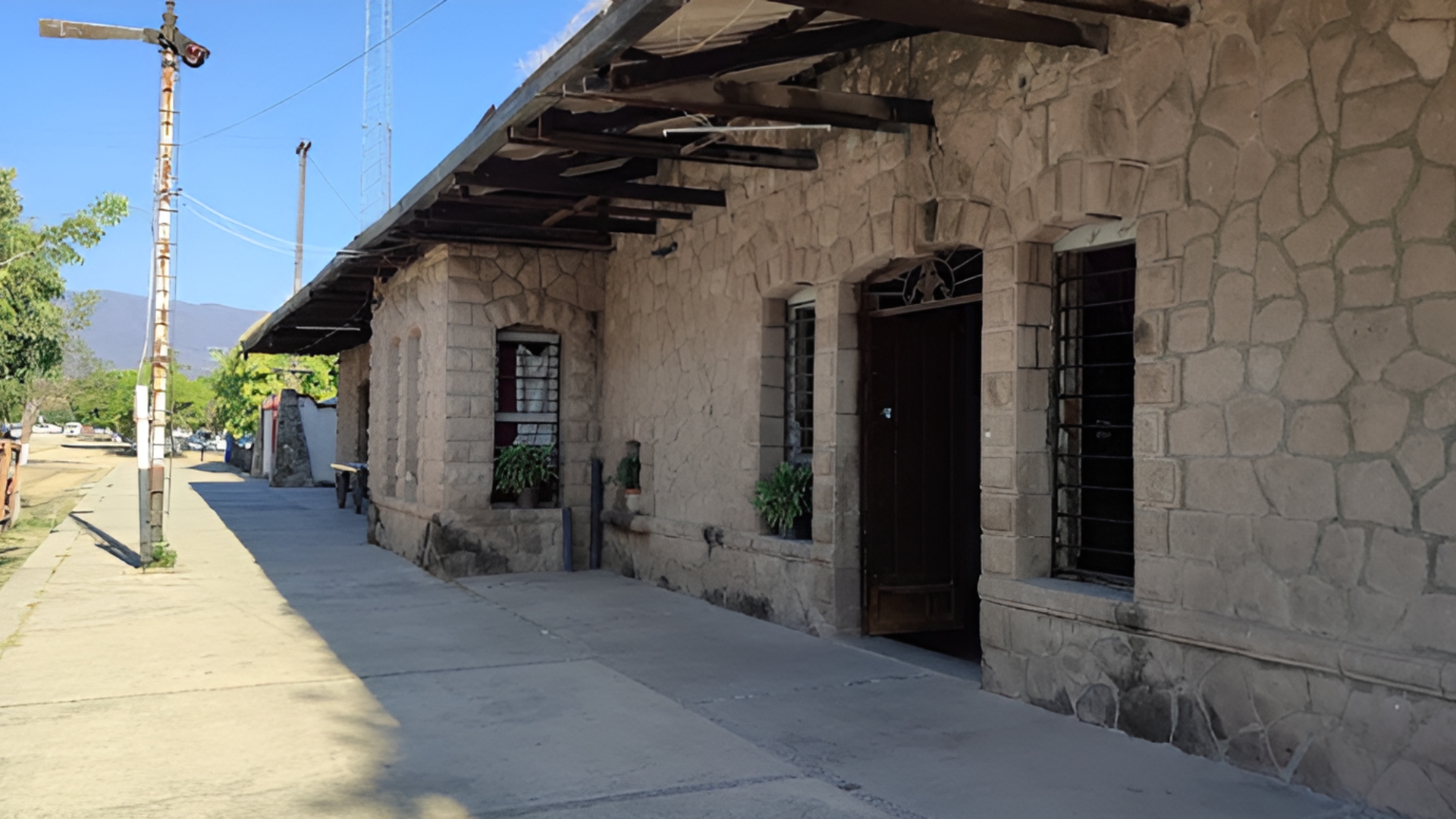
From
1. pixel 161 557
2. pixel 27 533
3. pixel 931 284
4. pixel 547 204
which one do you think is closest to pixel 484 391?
pixel 547 204

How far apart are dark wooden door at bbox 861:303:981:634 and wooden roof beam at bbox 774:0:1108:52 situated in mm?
2546

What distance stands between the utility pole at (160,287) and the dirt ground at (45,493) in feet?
4.71

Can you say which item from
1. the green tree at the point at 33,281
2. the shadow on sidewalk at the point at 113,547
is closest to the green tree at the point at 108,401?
the green tree at the point at 33,281

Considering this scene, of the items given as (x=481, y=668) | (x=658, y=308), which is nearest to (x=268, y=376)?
(x=658, y=308)

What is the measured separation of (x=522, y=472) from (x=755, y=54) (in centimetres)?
587

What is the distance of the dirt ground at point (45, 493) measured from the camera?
1354 centimetres

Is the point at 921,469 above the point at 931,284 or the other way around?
the other way around

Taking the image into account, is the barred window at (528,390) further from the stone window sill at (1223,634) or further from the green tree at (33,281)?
the green tree at (33,281)

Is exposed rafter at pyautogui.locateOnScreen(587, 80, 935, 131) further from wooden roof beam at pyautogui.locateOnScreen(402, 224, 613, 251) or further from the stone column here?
wooden roof beam at pyautogui.locateOnScreen(402, 224, 613, 251)

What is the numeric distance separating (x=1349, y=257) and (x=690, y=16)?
3.46m

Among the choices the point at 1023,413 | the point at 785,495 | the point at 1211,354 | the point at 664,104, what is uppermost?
the point at 664,104

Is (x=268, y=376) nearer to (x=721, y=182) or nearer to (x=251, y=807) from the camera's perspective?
(x=721, y=182)

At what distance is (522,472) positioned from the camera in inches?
444

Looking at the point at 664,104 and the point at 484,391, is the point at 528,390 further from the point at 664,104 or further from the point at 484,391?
the point at 664,104
